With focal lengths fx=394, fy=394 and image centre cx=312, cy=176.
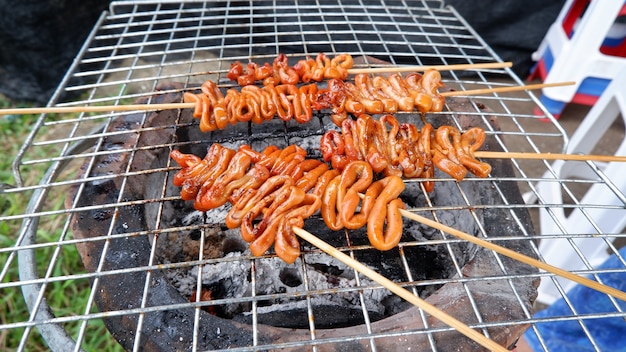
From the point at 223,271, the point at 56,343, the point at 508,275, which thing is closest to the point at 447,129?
the point at 508,275

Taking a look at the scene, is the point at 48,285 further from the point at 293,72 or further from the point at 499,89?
the point at 499,89

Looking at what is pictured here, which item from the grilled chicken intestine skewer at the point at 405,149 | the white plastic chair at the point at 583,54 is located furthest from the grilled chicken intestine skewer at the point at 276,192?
the white plastic chair at the point at 583,54

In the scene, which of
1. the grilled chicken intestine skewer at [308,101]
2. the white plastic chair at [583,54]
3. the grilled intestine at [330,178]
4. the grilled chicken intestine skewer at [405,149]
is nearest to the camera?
the grilled intestine at [330,178]

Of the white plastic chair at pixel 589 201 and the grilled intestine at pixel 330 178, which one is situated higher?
the grilled intestine at pixel 330 178

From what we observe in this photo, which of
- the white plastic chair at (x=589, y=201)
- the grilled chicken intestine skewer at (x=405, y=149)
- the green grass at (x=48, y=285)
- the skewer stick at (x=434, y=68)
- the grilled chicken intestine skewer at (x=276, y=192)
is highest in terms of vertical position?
the skewer stick at (x=434, y=68)

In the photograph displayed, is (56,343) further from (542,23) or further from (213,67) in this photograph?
(542,23)

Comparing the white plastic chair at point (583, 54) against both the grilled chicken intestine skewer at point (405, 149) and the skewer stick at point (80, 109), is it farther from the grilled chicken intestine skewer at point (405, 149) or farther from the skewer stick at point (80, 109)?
the skewer stick at point (80, 109)
